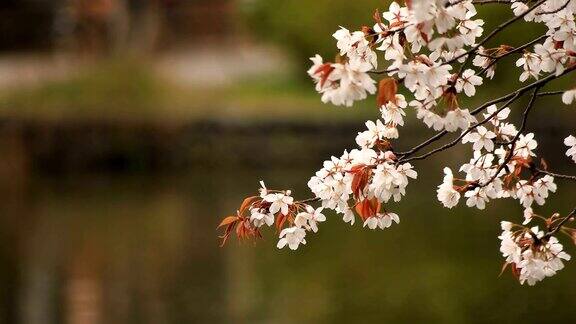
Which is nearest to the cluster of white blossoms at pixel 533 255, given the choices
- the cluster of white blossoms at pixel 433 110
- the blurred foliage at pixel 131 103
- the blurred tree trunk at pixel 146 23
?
the cluster of white blossoms at pixel 433 110

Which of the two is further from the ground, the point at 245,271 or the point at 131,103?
the point at 131,103

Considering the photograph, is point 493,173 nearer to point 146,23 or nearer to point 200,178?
point 200,178

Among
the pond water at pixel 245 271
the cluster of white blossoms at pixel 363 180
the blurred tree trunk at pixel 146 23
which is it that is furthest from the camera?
the blurred tree trunk at pixel 146 23

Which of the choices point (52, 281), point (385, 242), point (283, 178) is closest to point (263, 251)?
point (385, 242)

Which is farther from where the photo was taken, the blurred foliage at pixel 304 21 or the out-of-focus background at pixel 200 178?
the blurred foliage at pixel 304 21

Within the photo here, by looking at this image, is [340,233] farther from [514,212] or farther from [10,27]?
[10,27]

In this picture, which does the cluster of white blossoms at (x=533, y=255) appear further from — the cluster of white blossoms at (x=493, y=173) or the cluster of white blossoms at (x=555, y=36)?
the cluster of white blossoms at (x=555, y=36)

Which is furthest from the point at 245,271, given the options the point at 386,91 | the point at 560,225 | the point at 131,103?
the point at 131,103

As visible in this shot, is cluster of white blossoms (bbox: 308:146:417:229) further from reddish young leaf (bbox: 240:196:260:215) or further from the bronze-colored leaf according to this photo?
the bronze-colored leaf
